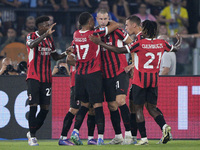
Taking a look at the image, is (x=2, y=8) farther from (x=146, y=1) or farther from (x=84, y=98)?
(x=84, y=98)

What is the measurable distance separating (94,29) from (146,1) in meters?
7.15

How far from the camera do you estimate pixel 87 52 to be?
854 cm

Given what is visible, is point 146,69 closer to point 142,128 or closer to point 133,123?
point 142,128

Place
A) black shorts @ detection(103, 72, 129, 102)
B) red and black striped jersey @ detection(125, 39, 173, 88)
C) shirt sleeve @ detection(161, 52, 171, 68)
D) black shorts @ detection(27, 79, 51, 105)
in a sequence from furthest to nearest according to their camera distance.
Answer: shirt sleeve @ detection(161, 52, 171, 68)
black shorts @ detection(27, 79, 51, 105)
black shorts @ detection(103, 72, 129, 102)
red and black striped jersey @ detection(125, 39, 173, 88)

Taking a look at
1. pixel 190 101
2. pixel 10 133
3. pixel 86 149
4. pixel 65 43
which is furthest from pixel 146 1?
pixel 86 149

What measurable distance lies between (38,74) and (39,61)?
8.8 inches

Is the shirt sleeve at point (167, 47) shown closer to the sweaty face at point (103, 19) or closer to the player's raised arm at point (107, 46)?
the player's raised arm at point (107, 46)

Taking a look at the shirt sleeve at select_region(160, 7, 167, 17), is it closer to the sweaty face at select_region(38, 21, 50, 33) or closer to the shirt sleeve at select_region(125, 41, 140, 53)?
the sweaty face at select_region(38, 21, 50, 33)

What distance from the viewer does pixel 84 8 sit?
1527 cm

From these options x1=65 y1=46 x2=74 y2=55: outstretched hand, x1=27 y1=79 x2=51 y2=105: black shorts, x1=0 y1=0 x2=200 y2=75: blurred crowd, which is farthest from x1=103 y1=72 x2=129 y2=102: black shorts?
x1=0 y1=0 x2=200 y2=75: blurred crowd

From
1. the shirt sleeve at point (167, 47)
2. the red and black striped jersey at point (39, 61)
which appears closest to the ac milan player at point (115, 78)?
the shirt sleeve at point (167, 47)

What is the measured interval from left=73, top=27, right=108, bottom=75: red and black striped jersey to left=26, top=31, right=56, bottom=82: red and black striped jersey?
690 millimetres

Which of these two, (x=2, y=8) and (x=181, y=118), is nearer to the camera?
(x=181, y=118)

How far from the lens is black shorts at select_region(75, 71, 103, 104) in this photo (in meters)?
8.48
